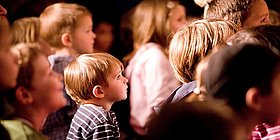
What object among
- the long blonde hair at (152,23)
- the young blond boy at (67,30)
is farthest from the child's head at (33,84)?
the long blonde hair at (152,23)

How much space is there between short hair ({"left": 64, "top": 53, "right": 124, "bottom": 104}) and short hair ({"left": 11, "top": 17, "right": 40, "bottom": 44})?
0.96 m

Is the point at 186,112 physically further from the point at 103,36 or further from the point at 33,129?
the point at 103,36

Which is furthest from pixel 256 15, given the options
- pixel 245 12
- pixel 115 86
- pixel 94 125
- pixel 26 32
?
pixel 26 32

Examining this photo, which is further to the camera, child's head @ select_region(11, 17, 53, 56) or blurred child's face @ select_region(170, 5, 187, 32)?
blurred child's face @ select_region(170, 5, 187, 32)

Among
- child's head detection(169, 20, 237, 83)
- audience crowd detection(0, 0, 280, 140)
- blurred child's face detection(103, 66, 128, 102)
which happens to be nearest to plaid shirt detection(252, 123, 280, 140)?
audience crowd detection(0, 0, 280, 140)

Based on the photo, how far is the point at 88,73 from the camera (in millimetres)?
3324

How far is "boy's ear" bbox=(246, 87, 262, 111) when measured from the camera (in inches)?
81.3

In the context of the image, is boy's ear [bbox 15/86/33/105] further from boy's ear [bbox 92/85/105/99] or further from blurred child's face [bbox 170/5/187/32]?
blurred child's face [bbox 170/5/187/32]

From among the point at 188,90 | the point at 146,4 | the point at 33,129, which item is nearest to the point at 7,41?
the point at 33,129

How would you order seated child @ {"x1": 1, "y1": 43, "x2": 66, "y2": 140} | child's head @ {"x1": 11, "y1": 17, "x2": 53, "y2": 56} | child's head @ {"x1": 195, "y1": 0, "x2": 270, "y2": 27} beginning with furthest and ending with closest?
child's head @ {"x1": 11, "y1": 17, "x2": 53, "y2": 56} → child's head @ {"x1": 195, "y1": 0, "x2": 270, "y2": 27} → seated child @ {"x1": 1, "y1": 43, "x2": 66, "y2": 140}

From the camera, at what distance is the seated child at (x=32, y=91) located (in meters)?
2.69

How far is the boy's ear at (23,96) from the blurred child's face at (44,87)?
0.9 inches

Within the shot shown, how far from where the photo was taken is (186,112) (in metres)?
1.78

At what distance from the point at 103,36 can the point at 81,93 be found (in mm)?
1904
